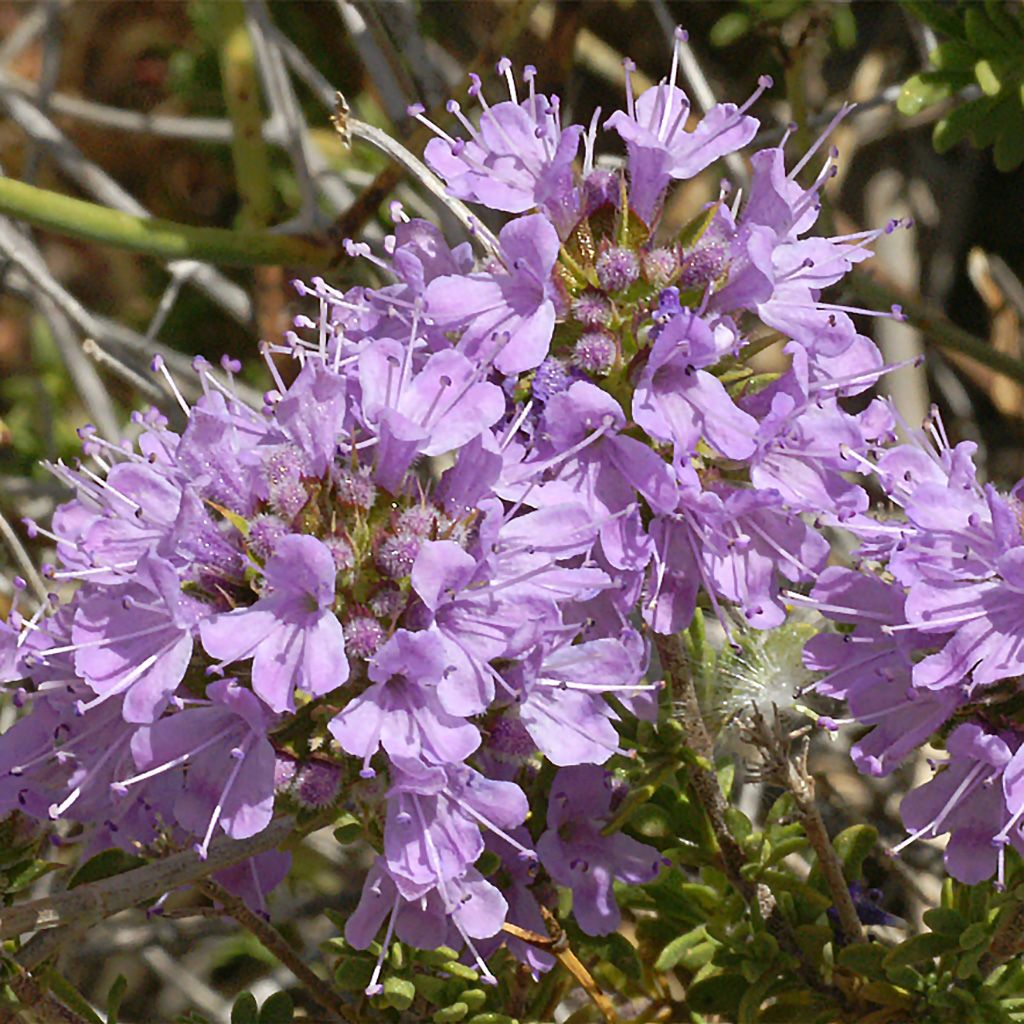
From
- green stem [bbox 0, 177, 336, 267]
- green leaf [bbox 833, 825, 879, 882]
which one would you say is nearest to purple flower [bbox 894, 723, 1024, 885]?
green leaf [bbox 833, 825, 879, 882]

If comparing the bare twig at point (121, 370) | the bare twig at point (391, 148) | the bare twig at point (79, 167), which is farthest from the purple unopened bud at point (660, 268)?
the bare twig at point (79, 167)

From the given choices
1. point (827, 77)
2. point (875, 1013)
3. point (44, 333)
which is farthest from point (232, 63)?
point (875, 1013)

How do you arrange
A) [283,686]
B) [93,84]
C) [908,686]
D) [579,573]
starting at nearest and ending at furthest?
[283,686], [579,573], [908,686], [93,84]

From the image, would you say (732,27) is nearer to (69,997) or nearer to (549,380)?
(549,380)

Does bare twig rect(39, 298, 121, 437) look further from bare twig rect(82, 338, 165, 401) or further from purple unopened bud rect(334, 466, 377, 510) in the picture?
purple unopened bud rect(334, 466, 377, 510)

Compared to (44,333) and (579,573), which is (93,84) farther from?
(579,573)

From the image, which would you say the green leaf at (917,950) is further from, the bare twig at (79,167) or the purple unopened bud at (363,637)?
the bare twig at (79,167)

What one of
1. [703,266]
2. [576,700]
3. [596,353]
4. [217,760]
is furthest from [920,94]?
[217,760]

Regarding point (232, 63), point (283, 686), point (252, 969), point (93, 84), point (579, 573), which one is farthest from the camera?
point (93, 84)
